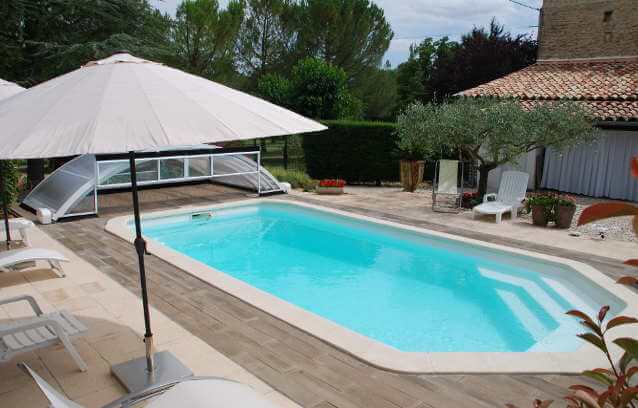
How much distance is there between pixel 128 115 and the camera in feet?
10.2

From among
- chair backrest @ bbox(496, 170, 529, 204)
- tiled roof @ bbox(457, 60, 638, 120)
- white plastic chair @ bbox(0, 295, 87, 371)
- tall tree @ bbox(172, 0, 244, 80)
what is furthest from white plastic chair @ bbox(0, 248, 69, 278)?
tall tree @ bbox(172, 0, 244, 80)

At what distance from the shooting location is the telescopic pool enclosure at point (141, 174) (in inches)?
420

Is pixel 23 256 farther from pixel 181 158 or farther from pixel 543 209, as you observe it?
pixel 543 209

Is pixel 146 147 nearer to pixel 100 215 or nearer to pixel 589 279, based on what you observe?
pixel 589 279

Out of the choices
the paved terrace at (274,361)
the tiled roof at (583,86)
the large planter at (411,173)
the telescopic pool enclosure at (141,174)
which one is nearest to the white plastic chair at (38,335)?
the paved terrace at (274,361)

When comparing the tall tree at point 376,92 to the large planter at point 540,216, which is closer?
the large planter at point 540,216

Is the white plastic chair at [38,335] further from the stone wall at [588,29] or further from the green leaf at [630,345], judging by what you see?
the stone wall at [588,29]

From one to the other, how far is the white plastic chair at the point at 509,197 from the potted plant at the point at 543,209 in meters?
0.62

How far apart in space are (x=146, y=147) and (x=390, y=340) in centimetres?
453

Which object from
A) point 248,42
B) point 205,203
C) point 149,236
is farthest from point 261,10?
point 149,236

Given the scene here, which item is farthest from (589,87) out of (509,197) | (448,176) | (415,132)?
(415,132)

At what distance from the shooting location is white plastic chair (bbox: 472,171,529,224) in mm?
11133

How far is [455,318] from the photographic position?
7.11 meters

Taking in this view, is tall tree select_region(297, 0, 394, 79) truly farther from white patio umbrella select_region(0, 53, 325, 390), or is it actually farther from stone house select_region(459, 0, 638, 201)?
white patio umbrella select_region(0, 53, 325, 390)
